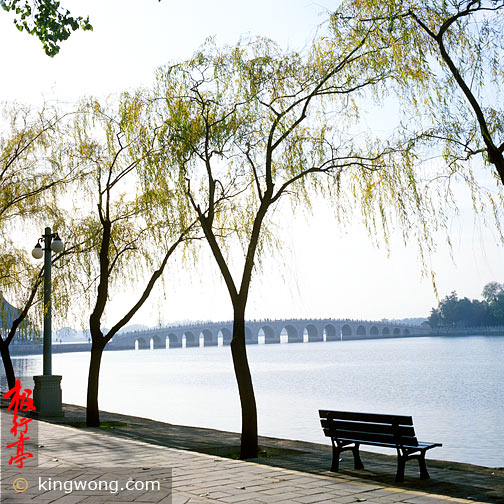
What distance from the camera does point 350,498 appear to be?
17.9 feet

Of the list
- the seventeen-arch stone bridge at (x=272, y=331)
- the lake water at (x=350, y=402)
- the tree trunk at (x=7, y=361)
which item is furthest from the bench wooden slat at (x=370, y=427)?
the seventeen-arch stone bridge at (x=272, y=331)

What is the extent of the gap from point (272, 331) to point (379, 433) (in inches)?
5329

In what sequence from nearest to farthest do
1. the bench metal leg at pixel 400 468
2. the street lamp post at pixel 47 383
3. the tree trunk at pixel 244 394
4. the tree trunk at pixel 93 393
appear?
the bench metal leg at pixel 400 468 → the tree trunk at pixel 244 394 → the tree trunk at pixel 93 393 → the street lamp post at pixel 47 383

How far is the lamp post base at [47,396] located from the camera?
14633mm

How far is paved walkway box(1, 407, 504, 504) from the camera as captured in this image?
548cm

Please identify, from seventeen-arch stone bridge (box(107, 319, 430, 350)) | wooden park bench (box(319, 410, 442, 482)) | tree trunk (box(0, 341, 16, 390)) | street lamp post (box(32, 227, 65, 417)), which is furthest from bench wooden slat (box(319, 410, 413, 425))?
seventeen-arch stone bridge (box(107, 319, 430, 350))

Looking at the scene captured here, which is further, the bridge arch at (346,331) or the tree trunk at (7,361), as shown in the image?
the bridge arch at (346,331)

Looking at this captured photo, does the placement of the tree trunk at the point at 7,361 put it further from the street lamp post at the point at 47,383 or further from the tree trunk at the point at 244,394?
the tree trunk at the point at 244,394

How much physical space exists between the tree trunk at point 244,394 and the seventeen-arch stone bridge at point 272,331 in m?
113

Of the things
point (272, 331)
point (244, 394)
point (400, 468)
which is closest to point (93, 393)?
point (244, 394)

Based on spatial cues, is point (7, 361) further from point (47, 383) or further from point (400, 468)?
point (400, 468)

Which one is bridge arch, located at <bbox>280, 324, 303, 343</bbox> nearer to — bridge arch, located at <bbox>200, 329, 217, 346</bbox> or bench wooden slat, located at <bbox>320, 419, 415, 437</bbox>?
bridge arch, located at <bbox>200, 329, 217, 346</bbox>

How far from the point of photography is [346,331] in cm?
15300

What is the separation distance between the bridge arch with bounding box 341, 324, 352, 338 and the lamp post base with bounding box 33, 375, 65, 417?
133390 millimetres
